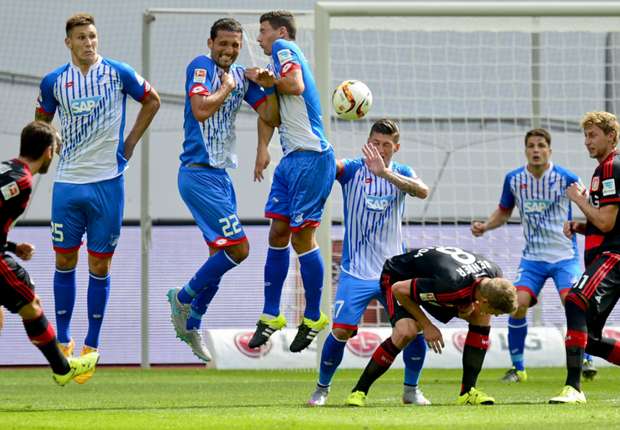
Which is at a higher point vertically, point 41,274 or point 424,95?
point 424,95

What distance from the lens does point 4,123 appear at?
18.7 metres

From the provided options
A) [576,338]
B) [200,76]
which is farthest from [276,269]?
[576,338]

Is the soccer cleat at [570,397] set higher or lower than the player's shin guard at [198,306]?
lower

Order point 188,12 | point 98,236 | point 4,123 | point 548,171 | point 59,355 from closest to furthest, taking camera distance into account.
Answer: point 59,355
point 98,236
point 548,171
point 188,12
point 4,123

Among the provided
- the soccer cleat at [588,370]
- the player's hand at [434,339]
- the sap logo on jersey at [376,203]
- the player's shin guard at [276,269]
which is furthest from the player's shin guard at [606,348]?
the soccer cleat at [588,370]

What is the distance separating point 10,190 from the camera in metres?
9.24

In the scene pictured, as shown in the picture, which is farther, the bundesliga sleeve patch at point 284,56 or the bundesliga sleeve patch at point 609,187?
the bundesliga sleeve patch at point 284,56

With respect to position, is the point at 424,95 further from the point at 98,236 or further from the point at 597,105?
the point at 98,236

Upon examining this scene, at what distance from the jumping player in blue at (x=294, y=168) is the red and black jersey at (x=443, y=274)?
1.12 metres

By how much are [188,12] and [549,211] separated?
225 inches

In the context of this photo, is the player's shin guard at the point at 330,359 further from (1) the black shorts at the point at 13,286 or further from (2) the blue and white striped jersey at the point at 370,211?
(1) the black shorts at the point at 13,286

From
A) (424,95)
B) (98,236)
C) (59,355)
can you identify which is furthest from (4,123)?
(59,355)

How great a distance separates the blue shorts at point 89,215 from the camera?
37.0 feet

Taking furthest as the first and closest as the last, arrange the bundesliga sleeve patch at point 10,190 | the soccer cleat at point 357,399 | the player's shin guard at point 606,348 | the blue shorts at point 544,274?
the blue shorts at point 544,274 < the player's shin guard at point 606,348 < the soccer cleat at point 357,399 < the bundesliga sleeve patch at point 10,190
